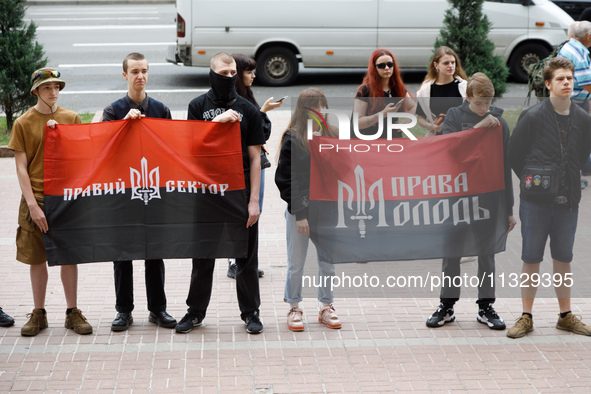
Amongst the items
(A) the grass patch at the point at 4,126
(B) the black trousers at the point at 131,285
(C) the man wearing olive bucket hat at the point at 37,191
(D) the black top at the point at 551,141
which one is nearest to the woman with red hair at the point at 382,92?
(D) the black top at the point at 551,141

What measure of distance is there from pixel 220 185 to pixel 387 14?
1086 centimetres

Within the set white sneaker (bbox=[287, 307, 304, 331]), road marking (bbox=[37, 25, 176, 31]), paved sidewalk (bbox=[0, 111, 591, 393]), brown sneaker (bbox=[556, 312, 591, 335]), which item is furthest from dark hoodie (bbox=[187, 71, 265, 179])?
road marking (bbox=[37, 25, 176, 31])

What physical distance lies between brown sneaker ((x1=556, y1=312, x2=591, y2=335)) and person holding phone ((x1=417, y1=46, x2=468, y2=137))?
81.7 inches

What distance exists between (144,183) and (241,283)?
3.45ft

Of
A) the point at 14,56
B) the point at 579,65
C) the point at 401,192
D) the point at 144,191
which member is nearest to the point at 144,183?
the point at 144,191

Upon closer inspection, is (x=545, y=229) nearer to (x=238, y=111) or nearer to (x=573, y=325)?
(x=573, y=325)

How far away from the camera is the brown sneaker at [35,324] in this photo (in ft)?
18.6

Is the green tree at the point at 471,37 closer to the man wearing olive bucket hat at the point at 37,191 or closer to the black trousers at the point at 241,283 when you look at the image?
the black trousers at the point at 241,283

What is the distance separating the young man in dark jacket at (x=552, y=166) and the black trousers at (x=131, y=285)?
2.66 m

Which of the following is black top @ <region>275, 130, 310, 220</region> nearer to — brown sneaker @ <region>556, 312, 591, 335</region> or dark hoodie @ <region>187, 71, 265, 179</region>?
dark hoodie @ <region>187, 71, 265, 179</region>

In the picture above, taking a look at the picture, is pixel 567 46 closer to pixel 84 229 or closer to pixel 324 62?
pixel 84 229

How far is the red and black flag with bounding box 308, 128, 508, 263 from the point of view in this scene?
572 cm

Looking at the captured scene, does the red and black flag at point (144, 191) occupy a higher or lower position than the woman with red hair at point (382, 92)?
lower

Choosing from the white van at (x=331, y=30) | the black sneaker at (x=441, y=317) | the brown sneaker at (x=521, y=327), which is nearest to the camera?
the brown sneaker at (x=521, y=327)
